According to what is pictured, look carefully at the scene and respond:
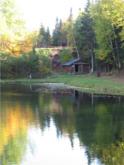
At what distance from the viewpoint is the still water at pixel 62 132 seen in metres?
21.7

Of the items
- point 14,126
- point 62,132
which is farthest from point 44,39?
point 62,132

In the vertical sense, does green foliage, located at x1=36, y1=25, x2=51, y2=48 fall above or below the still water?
Result: above

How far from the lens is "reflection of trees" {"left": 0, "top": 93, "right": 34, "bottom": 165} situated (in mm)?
22328

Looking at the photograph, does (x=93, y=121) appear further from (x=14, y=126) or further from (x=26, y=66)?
(x=26, y=66)

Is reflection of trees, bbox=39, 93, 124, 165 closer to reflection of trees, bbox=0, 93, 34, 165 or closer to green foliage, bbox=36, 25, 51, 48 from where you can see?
reflection of trees, bbox=0, 93, 34, 165

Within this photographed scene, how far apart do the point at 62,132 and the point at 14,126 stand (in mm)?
3685

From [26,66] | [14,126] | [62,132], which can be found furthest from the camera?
[26,66]

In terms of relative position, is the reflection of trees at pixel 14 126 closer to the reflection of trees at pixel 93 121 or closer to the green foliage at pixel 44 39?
the reflection of trees at pixel 93 121

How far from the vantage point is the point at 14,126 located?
30984 mm

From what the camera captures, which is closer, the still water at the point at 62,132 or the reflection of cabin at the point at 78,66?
the still water at the point at 62,132

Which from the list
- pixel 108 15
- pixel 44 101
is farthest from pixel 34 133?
pixel 108 15

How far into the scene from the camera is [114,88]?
56.5 metres

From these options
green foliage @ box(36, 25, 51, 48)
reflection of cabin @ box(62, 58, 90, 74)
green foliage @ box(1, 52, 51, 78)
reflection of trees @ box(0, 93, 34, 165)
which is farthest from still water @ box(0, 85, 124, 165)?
green foliage @ box(36, 25, 51, 48)

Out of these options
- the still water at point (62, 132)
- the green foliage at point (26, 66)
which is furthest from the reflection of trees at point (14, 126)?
the green foliage at point (26, 66)
